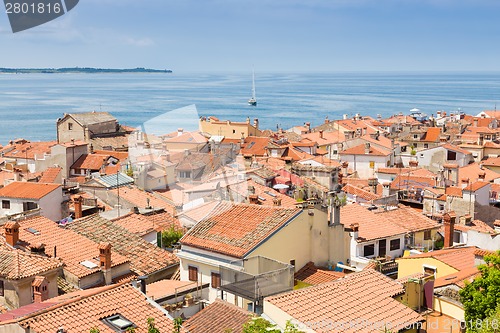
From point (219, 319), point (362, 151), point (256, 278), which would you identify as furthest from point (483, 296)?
point (362, 151)

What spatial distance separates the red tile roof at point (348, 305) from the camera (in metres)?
7.91

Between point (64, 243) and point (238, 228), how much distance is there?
11.3 feet

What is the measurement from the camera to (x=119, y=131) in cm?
4216

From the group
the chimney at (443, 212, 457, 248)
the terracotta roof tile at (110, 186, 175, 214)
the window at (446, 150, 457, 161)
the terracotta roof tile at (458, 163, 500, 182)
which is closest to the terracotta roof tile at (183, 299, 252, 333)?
the chimney at (443, 212, 457, 248)

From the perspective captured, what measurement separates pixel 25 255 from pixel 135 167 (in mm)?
13092

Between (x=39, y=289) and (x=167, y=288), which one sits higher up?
(x=39, y=289)

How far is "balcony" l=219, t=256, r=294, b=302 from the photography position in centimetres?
905

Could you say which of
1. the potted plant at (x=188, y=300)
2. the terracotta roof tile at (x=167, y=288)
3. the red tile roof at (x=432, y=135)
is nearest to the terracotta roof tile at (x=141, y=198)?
the terracotta roof tile at (x=167, y=288)

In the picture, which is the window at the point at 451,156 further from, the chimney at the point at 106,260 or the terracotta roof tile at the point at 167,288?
the chimney at the point at 106,260

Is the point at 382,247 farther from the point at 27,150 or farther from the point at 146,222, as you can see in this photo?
the point at 27,150

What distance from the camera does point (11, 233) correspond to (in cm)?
1126

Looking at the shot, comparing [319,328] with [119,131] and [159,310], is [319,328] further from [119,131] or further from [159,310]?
[119,131]

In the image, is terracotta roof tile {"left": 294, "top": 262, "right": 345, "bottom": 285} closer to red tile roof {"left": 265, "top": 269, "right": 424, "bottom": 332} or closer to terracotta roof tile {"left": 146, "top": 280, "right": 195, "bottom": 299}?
red tile roof {"left": 265, "top": 269, "right": 424, "bottom": 332}

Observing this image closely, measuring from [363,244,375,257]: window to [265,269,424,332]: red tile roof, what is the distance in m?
5.14
